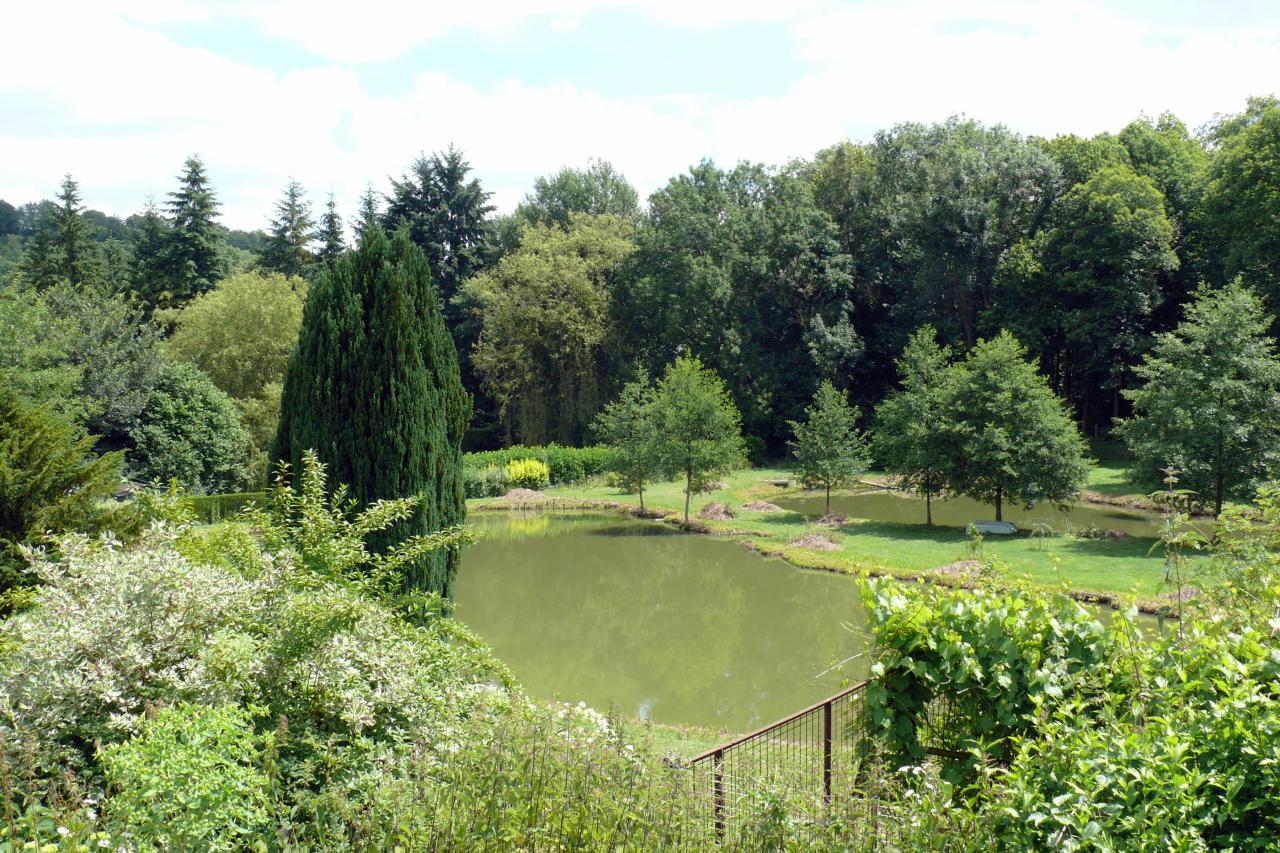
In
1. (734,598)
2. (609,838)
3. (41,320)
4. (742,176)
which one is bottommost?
(734,598)

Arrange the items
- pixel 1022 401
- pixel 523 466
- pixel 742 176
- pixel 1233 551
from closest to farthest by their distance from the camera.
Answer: pixel 1233 551, pixel 1022 401, pixel 523 466, pixel 742 176

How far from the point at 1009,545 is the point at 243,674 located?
60.5 ft

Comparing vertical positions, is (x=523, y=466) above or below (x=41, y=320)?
below

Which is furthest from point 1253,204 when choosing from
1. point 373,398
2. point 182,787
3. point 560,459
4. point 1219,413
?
point 182,787

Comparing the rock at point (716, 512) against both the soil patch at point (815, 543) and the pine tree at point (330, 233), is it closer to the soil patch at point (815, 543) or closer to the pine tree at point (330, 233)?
the soil patch at point (815, 543)

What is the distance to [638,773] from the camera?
13.2 ft

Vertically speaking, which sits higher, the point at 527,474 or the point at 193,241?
the point at 193,241

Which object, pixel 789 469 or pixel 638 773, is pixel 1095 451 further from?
pixel 638 773

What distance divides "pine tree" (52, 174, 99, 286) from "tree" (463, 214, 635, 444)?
19.1 metres

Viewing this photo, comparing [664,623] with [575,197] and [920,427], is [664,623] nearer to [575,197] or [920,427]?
[920,427]

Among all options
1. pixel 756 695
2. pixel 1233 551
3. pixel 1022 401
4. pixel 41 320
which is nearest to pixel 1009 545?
pixel 1022 401

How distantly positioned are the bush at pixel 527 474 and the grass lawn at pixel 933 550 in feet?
18.9

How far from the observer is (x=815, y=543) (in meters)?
21.0

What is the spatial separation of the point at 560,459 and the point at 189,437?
44.5 ft
